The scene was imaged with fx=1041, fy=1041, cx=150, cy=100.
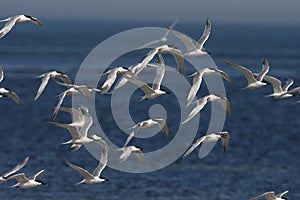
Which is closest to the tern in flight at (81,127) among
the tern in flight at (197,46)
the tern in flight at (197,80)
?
the tern in flight at (197,80)

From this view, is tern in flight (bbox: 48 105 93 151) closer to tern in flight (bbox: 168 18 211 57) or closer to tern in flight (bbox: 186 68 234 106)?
tern in flight (bbox: 186 68 234 106)

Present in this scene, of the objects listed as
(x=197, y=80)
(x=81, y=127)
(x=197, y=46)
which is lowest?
(x=81, y=127)

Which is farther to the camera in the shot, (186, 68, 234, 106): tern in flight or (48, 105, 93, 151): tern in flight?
(48, 105, 93, 151): tern in flight

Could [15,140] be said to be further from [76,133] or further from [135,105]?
[76,133]

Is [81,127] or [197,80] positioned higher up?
[197,80]

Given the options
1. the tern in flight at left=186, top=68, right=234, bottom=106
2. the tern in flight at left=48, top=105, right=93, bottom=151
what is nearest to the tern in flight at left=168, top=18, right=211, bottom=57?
the tern in flight at left=186, top=68, right=234, bottom=106

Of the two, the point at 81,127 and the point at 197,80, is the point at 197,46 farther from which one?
the point at 81,127

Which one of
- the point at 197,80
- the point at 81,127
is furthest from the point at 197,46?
the point at 81,127

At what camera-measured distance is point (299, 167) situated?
40000 millimetres

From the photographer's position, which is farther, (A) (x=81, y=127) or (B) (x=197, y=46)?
(B) (x=197, y=46)

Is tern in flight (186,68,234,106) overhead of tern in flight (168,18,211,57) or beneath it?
beneath

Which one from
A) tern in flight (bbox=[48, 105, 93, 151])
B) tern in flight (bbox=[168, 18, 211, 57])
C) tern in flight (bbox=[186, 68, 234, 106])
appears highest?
tern in flight (bbox=[168, 18, 211, 57])

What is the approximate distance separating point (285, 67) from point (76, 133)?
226 feet

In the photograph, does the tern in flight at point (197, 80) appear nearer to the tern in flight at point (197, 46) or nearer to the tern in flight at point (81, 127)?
the tern in flight at point (197, 46)
